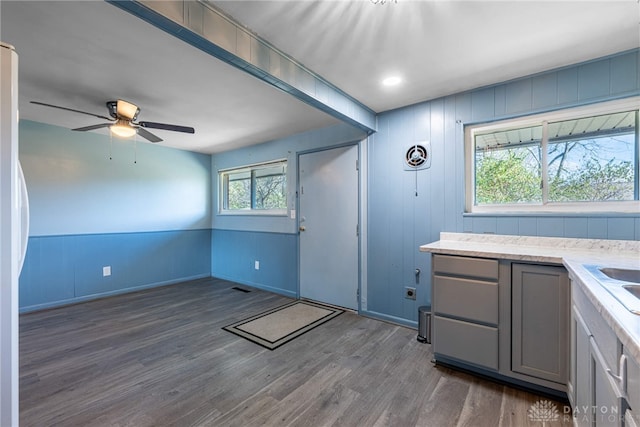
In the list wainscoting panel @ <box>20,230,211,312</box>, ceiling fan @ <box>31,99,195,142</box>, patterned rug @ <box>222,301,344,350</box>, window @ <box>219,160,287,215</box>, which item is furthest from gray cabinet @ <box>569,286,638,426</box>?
wainscoting panel @ <box>20,230,211,312</box>

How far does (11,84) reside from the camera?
3.44ft

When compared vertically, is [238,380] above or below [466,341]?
below

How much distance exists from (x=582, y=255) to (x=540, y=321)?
51cm

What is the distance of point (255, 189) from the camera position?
4.59 metres

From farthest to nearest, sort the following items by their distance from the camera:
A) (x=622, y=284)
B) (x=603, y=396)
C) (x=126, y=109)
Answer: (x=126, y=109)
(x=622, y=284)
(x=603, y=396)

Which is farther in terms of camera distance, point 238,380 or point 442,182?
point 442,182

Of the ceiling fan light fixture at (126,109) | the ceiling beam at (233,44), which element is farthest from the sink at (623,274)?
the ceiling fan light fixture at (126,109)

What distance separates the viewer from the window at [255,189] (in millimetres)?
4184

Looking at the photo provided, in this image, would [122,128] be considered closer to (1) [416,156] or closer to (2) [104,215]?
(2) [104,215]

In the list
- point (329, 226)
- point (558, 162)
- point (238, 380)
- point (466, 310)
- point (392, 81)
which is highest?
point (392, 81)

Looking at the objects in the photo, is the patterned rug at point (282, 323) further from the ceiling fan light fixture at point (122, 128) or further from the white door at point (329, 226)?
the ceiling fan light fixture at point (122, 128)

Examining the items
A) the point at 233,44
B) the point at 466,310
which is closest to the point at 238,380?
the point at 466,310

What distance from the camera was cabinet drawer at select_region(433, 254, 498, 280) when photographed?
183 centimetres

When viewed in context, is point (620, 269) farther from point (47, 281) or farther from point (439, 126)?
point (47, 281)
